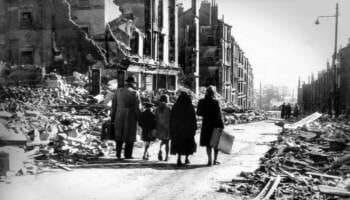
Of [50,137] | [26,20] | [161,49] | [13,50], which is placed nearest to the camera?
[50,137]

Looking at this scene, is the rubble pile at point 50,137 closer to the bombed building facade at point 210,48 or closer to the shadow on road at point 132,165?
the shadow on road at point 132,165

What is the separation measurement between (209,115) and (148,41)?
33.8 meters

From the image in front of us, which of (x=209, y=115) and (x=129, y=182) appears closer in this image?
(x=129, y=182)

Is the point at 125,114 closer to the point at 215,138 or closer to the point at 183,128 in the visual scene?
the point at 183,128

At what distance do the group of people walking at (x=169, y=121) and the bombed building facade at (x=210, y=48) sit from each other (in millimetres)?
42775

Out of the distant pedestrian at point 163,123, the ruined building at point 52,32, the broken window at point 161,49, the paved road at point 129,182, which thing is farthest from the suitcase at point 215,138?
the broken window at point 161,49

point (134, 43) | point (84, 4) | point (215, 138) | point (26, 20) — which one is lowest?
point (215, 138)

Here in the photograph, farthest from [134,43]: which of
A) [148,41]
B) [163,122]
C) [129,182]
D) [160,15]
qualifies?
[129,182]

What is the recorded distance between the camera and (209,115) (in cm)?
1022

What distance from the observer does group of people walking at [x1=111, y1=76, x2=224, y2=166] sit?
9992 millimetres

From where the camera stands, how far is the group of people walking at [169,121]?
32.8 feet

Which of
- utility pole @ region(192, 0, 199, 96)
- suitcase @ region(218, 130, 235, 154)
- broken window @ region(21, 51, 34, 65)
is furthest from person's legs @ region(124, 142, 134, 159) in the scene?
utility pole @ region(192, 0, 199, 96)

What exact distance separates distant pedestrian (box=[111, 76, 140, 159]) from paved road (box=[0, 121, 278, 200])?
712mm

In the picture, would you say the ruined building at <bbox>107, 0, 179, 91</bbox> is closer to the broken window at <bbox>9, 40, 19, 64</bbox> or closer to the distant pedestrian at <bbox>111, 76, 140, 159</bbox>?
the broken window at <bbox>9, 40, 19, 64</bbox>
